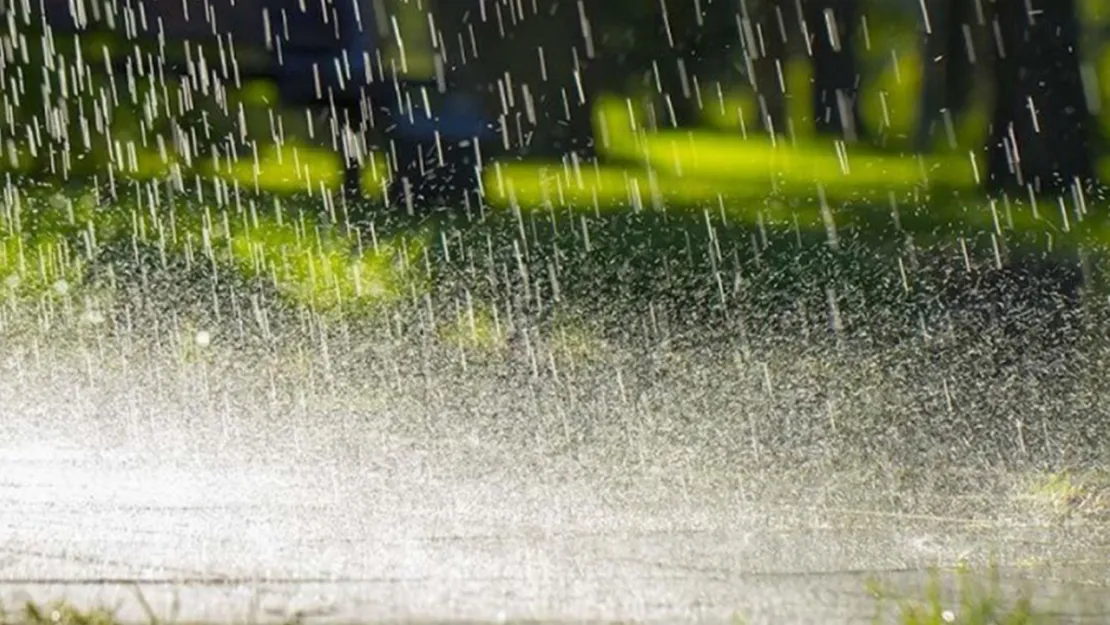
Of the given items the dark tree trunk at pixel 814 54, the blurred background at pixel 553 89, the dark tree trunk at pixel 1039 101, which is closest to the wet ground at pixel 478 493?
the dark tree trunk at pixel 1039 101

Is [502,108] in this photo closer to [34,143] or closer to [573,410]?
[34,143]

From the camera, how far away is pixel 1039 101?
10.4m

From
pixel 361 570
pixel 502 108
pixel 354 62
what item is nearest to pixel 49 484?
pixel 361 570

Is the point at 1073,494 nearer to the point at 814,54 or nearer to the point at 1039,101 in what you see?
the point at 1039,101

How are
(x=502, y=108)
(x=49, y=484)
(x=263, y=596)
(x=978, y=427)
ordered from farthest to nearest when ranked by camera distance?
(x=502, y=108) → (x=978, y=427) → (x=49, y=484) → (x=263, y=596)

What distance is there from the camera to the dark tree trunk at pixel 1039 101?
10156 millimetres

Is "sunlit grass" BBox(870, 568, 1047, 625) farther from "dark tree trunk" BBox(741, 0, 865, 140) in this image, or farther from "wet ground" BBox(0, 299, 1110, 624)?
"dark tree trunk" BBox(741, 0, 865, 140)

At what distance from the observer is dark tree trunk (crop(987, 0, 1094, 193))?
10.2m

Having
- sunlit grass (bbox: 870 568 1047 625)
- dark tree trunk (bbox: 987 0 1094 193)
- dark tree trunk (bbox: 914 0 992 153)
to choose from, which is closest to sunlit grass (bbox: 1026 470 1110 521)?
sunlit grass (bbox: 870 568 1047 625)

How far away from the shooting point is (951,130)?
16547 millimetres

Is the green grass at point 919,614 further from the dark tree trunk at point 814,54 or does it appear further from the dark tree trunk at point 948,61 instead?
the dark tree trunk at point 814,54

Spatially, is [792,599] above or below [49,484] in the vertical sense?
below

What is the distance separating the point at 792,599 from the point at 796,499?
5.04 ft

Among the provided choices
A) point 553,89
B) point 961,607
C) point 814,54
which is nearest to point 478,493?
point 961,607
